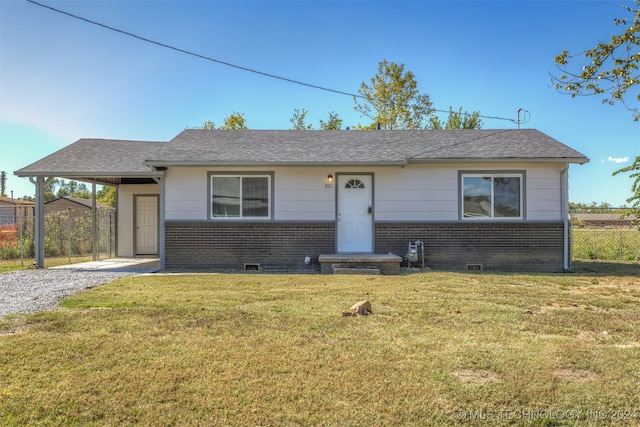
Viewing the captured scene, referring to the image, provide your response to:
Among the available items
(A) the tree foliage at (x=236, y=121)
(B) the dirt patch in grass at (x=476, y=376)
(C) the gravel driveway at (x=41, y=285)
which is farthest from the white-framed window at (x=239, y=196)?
(A) the tree foliage at (x=236, y=121)

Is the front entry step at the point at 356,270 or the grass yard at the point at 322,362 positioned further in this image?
the front entry step at the point at 356,270

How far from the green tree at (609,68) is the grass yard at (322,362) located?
326 cm

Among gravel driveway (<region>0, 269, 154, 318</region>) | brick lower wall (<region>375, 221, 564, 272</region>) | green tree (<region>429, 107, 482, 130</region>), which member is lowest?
gravel driveway (<region>0, 269, 154, 318</region>)

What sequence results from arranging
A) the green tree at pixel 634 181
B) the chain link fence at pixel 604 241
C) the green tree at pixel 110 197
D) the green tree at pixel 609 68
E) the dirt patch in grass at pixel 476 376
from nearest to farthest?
the dirt patch in grass at pixel 476 376 < the green tree at pixel 609 68 < the green tree at pixel 634 181 < the chain link fence at pixel 604 241 < the green tree at pixel 110 197

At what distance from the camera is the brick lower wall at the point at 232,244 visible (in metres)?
10.2

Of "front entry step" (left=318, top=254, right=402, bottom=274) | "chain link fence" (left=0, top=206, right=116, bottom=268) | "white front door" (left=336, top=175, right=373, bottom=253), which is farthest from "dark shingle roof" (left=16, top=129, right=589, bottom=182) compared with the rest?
"chain link fence" (left=0, top=206, right=116, bottom=268)

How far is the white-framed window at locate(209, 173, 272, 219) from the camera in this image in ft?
34.0

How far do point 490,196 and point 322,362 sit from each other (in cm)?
845

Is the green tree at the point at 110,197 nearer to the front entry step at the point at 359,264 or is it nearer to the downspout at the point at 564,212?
the front entry step at the point at 359,264

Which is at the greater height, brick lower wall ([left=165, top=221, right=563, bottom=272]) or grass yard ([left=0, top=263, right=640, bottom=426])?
brick lower wall ([left=165, top=221, right=563, bottom=272])

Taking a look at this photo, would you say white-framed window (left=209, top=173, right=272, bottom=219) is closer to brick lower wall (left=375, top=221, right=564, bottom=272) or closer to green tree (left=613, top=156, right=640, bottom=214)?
brick lower wall (left=375, top=221, right=564, bottom=272)

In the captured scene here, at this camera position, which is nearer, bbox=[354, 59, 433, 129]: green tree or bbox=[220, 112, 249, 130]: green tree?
bbox=[354, 59, 433, 129]: green tree

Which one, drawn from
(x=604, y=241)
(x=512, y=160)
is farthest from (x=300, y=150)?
(x=604, y=241)

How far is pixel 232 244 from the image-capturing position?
10.2 m
